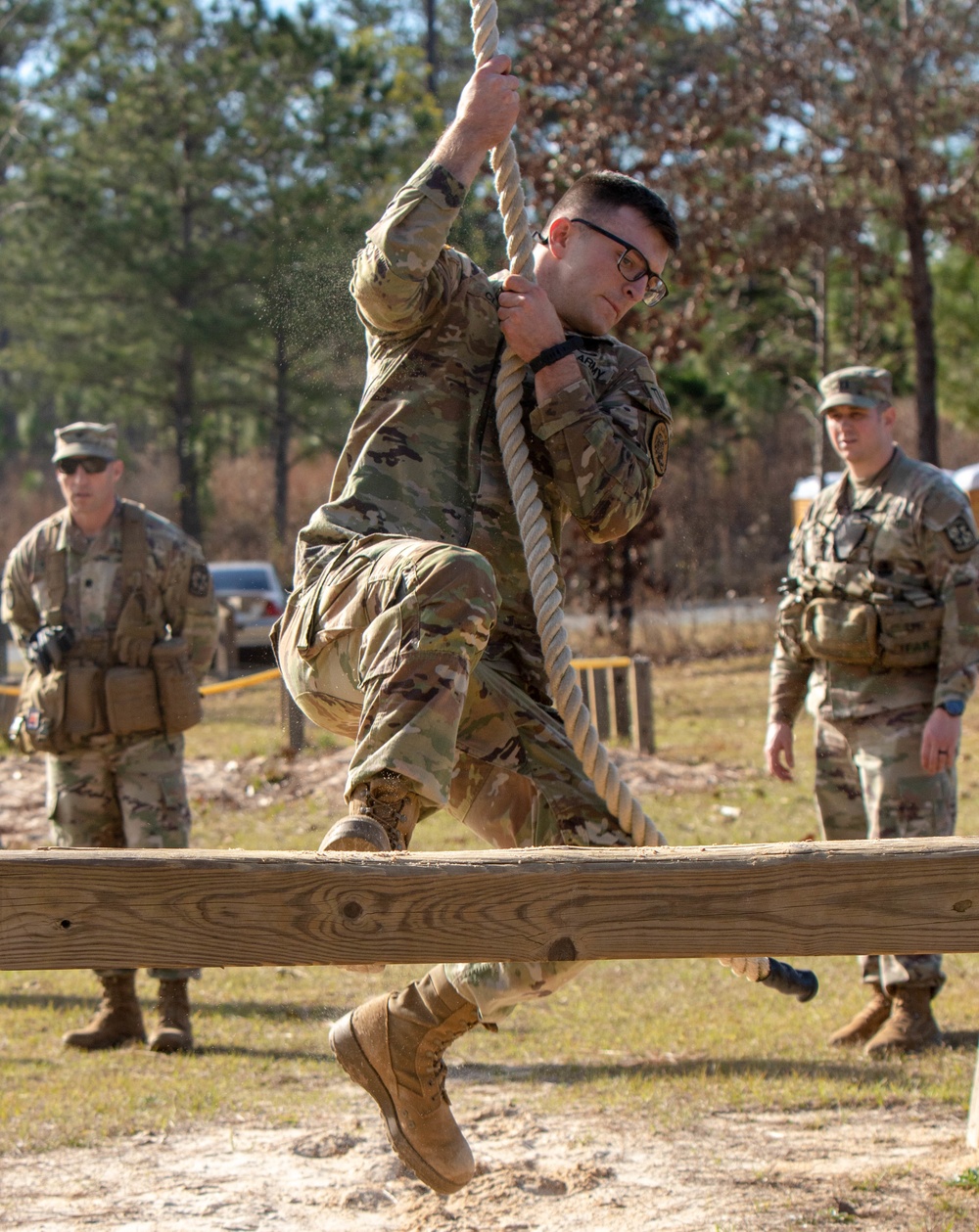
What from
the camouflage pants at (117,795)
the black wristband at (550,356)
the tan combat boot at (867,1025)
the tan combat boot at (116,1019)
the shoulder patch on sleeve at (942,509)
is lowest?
the tan combat boot at (867,1025)

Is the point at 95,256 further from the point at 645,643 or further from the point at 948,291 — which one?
the point at 948,291

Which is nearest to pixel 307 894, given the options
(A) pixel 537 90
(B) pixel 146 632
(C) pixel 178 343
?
(B) pixel 146 632

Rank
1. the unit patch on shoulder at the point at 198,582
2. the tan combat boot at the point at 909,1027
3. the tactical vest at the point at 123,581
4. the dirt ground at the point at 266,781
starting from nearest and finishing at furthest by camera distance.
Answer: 1. the tan combat boot at the point at 909,1027
2. the tactical vest at the point at 123,581
3. the unit patch on shoulder at the point at 198,582
4. the dirt ground at the point at 266,781

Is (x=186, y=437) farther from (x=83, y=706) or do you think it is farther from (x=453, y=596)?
(x=453, y=596)

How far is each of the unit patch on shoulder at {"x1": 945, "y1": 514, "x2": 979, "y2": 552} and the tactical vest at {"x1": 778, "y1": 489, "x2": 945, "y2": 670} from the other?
198 millimetres

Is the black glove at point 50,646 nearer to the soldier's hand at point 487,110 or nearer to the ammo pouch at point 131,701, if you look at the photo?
the ammo pouch at point 131,701

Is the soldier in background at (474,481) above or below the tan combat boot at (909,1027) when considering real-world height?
above

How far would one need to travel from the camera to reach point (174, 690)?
6.60 m

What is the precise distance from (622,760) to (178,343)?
1600 cm

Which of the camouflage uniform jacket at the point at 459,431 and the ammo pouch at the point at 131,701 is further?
the ammo pouch at the point at 131,701

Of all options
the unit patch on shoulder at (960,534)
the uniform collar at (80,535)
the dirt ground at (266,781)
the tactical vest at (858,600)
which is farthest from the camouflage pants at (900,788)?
the dirt ground at (266,781)

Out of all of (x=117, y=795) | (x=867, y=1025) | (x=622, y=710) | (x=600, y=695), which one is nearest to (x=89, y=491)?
(x=117, y=795)

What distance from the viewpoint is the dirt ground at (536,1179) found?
172 inches

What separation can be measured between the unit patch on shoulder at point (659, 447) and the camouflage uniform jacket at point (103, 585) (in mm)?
3489
